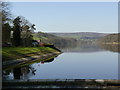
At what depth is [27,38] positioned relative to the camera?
→ 119 m

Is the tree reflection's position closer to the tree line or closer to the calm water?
the calm water

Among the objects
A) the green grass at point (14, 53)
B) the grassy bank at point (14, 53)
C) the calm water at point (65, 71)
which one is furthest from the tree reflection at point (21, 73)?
the green grass at point (14, 53)

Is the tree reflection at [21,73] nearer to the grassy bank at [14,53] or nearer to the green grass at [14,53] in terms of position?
the grassy bank at [14,53]

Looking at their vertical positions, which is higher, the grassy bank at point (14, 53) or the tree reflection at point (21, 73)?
the grassy bank at point (14, 53)

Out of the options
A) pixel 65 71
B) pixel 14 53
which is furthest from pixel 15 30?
pixel 65 71

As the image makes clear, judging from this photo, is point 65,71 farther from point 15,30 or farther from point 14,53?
point 15,30

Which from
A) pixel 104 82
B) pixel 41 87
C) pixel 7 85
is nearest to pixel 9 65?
pixel 7 85

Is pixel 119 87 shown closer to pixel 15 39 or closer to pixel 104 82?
pixel 104 82

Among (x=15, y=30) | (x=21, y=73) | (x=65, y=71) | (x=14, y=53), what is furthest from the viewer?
(x=15, y=30)

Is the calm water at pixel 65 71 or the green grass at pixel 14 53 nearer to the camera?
the calm water at pixel 65 71

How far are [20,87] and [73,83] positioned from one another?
7.32 m

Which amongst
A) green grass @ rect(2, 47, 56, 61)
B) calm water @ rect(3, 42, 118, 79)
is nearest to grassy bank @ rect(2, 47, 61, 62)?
green grass @ rect(2, 47, 56, 61)

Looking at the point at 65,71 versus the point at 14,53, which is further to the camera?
the point at 14,53

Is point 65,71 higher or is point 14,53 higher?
point 14,53
